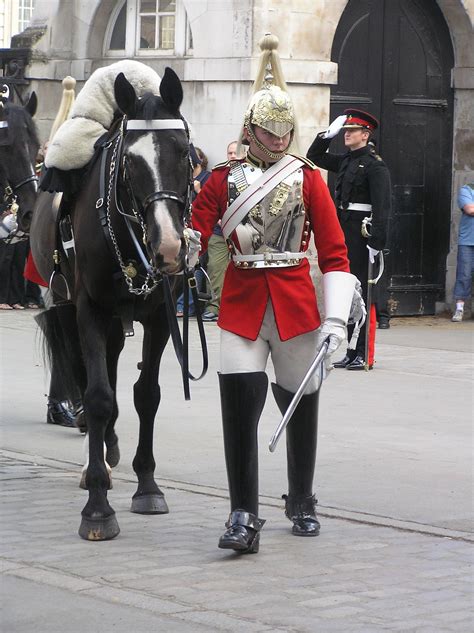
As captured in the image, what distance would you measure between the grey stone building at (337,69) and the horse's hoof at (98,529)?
9535mm

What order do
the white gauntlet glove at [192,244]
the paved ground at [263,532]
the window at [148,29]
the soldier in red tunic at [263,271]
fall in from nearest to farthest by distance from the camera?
the paved ground at [263,532] → the white gauntlet glove at [192,244] → the soldier in red tunic at [263,271] → the window at [148,29]

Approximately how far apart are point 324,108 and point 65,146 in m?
8.91

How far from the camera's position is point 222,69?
16172mm

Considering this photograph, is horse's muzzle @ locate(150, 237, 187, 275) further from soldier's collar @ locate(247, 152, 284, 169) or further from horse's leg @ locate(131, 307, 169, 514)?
horse's leg @ locate(131, 307, 169, 514)

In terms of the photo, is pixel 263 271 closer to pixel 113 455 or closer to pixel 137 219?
pixel 137 219

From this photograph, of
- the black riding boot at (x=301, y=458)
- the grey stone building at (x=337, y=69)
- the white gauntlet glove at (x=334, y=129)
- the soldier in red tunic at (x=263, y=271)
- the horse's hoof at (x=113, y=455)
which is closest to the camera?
the soldier in red tunic at (x=263, y=271)

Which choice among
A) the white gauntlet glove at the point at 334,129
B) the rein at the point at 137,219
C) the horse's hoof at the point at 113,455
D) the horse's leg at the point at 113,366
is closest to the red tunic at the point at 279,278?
the rein at the point at 137,219

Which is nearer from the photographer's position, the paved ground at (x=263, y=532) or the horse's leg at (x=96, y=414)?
the paved ground at (x=263, y=532)

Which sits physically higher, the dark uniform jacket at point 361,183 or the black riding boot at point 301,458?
the dark uniform jacket at point 361,183

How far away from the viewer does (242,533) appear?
21.1 feet

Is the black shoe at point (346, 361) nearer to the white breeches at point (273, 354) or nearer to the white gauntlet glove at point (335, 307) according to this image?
the white breeches at point (273, 354)

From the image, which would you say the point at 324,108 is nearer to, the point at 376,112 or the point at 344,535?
the point at 376,112

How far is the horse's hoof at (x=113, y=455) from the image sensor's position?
841 centimetres

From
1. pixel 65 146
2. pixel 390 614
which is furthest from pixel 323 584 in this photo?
pixel 65 146
